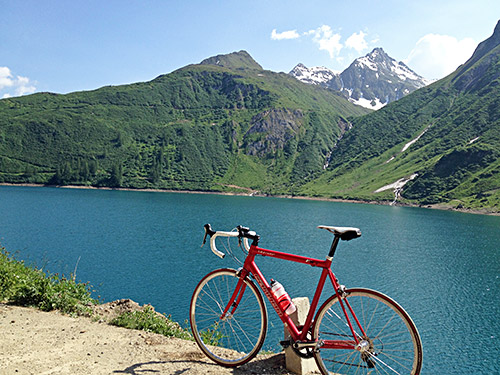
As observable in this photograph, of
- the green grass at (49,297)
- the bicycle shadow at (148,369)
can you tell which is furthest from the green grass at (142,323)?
the bicycle shadow at (148,369)

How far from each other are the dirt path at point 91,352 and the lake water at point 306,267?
8.77 metres

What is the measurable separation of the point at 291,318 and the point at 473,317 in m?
31.3

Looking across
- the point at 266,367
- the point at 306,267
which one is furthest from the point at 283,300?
the point at 306,267

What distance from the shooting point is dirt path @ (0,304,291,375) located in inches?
235

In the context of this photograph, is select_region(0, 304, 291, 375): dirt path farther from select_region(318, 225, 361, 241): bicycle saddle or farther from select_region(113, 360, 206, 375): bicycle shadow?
select_region(318, 225, 361, 241): bicycle saddle

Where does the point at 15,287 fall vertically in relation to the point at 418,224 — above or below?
above

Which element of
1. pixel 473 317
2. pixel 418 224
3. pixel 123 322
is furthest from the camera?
pixel 418 224

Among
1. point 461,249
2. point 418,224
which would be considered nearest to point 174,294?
point 461,249

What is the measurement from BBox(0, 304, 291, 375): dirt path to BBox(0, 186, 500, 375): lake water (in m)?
8.77

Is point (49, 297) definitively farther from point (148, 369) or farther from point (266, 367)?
point (266, 367)

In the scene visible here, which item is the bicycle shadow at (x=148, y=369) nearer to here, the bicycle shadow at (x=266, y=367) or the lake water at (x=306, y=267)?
the bicycle shadow at (x=266, y=367)

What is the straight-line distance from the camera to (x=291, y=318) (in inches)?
240

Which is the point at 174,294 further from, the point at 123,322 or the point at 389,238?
the point at 389,238

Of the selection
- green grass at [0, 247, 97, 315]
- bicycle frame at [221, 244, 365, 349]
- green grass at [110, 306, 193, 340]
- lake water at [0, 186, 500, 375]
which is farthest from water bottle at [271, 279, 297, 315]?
lake water at [0, 186, 500, 375]
